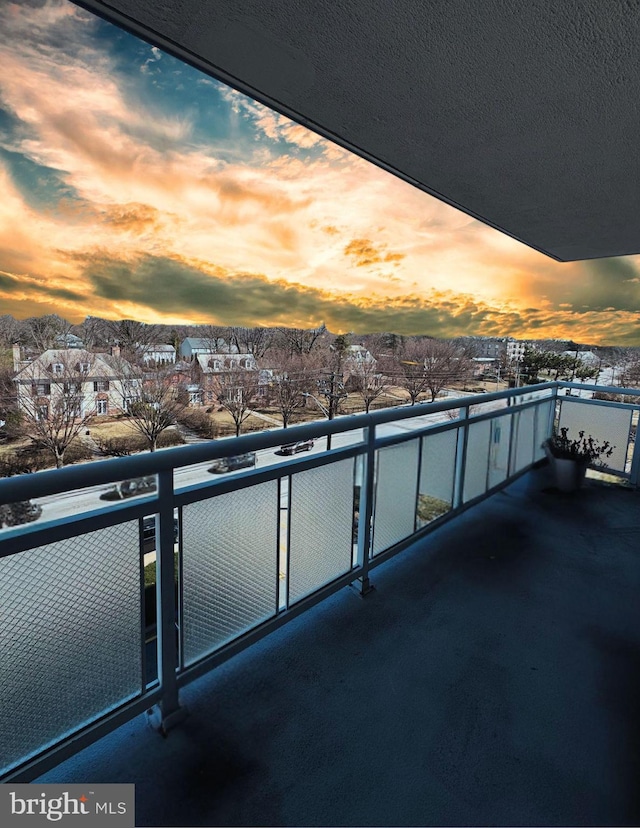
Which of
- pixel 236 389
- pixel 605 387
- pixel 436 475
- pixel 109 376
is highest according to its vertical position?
pixel 605 387

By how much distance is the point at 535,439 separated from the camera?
14.4ft

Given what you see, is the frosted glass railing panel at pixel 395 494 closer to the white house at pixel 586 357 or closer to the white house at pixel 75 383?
the white house at pixel 586 357

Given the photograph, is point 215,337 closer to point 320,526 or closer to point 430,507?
point 430,507

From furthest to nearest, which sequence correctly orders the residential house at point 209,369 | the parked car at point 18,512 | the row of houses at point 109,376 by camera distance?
the residential house at point 209,369
the row of houses at point 109,376
the parked car at point 18,512

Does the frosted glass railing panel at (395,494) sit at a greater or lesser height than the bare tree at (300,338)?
lesser

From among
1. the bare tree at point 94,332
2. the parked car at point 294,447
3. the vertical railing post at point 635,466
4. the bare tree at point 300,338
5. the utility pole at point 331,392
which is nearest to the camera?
the parked car at point 294,447

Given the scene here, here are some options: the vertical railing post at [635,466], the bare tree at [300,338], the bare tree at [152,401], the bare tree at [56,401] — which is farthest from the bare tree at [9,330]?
the vertical railing post at [635,466]

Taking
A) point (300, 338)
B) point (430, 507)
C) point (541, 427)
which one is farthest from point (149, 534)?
point (300, 338)

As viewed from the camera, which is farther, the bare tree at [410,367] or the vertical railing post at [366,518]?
the bare tree at [410,367]

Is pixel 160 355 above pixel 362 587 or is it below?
above

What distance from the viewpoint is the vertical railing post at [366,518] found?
2203mm

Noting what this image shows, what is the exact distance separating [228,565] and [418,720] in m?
0.88

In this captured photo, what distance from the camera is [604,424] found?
4340 millimetres

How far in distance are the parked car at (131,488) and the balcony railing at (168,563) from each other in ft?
0.06
